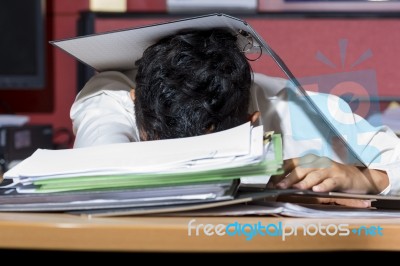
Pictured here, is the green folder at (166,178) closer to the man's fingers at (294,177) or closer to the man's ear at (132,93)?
the man's fingers at (294,177)

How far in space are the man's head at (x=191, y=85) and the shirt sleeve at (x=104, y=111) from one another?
0.43ft

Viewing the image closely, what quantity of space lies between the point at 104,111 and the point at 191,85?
1.01ft

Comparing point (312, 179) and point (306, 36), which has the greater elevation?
point (306, 36)

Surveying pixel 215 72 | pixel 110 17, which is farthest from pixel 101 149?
pixel 110 17

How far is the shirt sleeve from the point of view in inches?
47.7

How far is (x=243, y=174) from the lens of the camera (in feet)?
2.10

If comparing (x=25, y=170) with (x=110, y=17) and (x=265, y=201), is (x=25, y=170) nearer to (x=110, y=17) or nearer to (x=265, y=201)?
(x=265, y=201)

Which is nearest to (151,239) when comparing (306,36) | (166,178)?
(166,178)

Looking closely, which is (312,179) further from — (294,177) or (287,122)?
(287,122)

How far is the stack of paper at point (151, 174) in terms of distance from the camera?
0.64 m

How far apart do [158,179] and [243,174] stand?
0.08 metres

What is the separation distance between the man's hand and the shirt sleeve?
1.42 feet

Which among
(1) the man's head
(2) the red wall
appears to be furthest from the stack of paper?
(2) the red wall

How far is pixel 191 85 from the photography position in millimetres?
1010
